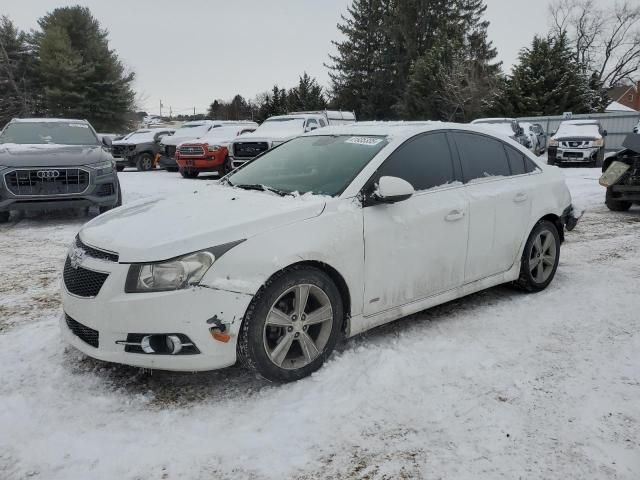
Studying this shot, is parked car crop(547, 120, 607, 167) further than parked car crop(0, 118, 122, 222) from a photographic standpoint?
Yes

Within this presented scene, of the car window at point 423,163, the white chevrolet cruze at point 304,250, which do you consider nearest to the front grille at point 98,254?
the white chevrolet cruze at point 304,250

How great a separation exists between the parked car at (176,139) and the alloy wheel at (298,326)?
16037mm

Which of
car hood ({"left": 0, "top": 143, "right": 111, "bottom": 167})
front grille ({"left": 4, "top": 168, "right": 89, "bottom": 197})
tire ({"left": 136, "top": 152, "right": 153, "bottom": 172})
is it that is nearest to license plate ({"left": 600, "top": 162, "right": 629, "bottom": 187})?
car hood ({"left": 0, "top": 143, "right": 111, "bottom": 167})

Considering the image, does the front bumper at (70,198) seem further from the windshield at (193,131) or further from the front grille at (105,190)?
the windshield at (193,131)

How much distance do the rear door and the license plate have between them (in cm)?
536

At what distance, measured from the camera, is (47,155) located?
8250 millimetres

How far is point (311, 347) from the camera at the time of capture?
3.32 metres

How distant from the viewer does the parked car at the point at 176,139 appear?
1889 centimetres

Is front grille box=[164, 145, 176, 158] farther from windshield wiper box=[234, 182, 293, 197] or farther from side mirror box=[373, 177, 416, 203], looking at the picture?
side mirror box=[373, 177, 416, 203]

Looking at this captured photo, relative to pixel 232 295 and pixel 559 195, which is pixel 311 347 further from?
pixel 559 195

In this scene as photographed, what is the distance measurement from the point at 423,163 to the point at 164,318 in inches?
88.9

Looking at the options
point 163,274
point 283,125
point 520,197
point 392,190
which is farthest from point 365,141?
point 283,125

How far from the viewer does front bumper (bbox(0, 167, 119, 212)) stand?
7.96m

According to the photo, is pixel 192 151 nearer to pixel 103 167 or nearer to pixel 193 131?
pixel 193 131
